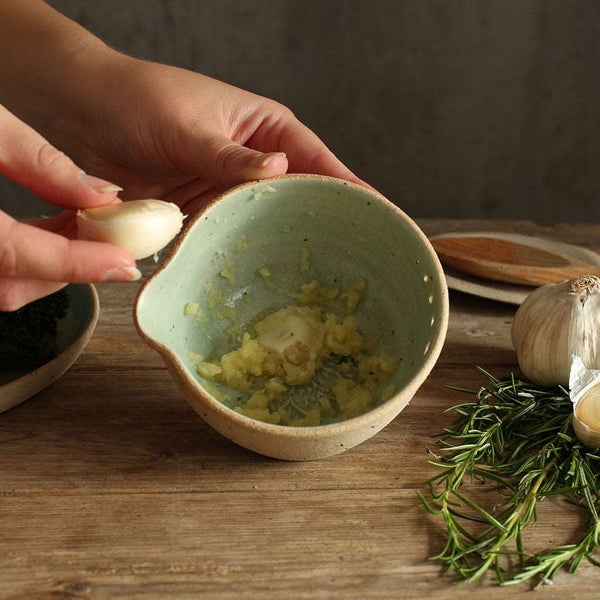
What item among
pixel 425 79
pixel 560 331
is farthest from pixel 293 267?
pixel 425 79

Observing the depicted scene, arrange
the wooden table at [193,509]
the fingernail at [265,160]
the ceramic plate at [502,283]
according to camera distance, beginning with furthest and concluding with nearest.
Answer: the ceramic plate at [502,283] → the fingernail at [265,160] → the wooden table at [193,509]

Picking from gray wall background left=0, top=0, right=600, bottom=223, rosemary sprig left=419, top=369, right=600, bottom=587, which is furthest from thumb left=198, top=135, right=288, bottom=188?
gray wall background left=0, top=0, right=600, bottom=223

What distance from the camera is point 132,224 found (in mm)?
985

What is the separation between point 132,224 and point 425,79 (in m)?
2.11

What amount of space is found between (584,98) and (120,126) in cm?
205

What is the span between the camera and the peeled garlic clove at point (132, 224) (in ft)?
3.24

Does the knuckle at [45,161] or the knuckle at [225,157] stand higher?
the knuckle at [45,161]

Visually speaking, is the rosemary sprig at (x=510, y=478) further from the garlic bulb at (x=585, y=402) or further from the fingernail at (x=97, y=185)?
the fingernail at (x=97, y=185)

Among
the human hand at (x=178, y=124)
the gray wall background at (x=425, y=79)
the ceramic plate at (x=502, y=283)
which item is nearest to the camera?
the human hand at (x=178, y=124)

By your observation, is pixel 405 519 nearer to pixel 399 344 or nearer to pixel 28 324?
pixel 399 344

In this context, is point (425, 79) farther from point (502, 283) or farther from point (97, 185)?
point (97, 185)

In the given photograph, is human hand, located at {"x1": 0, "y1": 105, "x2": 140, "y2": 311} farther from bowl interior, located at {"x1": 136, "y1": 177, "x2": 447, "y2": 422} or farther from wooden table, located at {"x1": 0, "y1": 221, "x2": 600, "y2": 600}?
wooden table, located at {"x1": 0, "y1": 221, "x2": 600, "y2": 600}

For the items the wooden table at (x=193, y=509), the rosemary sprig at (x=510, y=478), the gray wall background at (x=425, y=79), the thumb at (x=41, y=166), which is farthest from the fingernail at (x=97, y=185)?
the gray wall background at (x=425, y=79)

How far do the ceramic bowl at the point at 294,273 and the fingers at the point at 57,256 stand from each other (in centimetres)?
7
